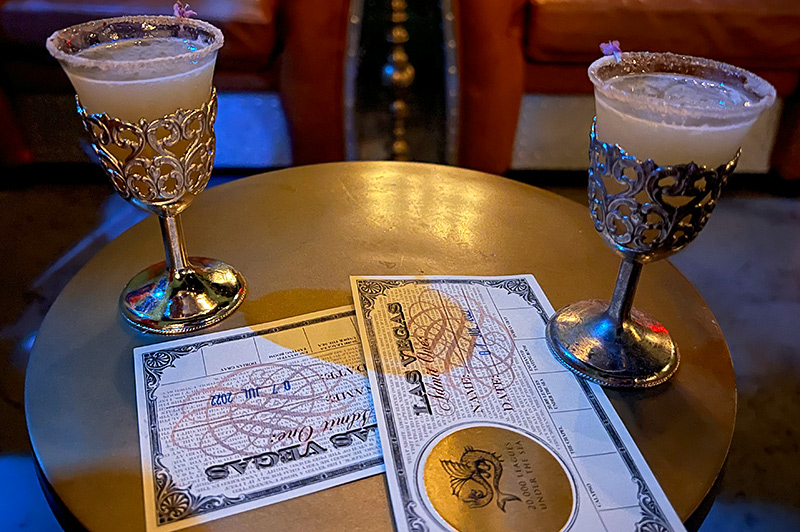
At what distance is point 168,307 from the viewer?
0.63 metres

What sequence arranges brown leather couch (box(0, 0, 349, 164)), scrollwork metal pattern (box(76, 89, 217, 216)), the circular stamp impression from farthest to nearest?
brown leather couch (box(0, 0, 349, 164)), scrollwork metal pattern (box(76, 89, 217, 216)), the circular stamp impression

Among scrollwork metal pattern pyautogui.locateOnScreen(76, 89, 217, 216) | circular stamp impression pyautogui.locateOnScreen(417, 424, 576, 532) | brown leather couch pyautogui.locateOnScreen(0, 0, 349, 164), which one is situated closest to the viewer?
circular stamp impression pyautogui.locateOnScreen(417, 424, 576, 532)

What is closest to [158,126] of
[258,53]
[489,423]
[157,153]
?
[157,153]

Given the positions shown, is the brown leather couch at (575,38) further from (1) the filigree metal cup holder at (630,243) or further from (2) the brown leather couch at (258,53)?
(1) the filigree metal cup holder at (630,243)

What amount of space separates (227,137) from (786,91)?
4.72 ft

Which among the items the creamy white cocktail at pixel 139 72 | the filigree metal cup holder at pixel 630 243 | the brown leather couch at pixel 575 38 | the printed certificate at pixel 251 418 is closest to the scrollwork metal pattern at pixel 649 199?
the filigree metal cup holder at pixel 630 243

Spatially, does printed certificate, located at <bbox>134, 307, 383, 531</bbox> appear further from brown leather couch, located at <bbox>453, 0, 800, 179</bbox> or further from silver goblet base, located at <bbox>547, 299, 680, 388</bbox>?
brown leather couch, located at <bbox>453, 0, 800, 179</bbox>

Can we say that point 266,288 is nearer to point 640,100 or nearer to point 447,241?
point 447,241

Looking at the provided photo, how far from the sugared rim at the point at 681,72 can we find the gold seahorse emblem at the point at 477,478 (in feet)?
0.98

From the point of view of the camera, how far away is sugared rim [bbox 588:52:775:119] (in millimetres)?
467

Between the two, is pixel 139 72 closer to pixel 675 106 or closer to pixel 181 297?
pixel 181 297

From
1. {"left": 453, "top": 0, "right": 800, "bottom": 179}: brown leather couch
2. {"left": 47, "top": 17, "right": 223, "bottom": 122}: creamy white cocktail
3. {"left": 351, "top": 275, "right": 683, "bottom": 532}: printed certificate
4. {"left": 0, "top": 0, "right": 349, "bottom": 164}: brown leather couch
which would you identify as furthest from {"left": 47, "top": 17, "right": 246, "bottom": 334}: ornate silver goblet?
{"left": 453, "top": 0, "right": 800, "bottom": 179}: brown leather couch

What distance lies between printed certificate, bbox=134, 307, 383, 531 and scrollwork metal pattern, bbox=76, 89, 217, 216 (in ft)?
0.48

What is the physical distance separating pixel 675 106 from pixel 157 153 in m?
0.44
